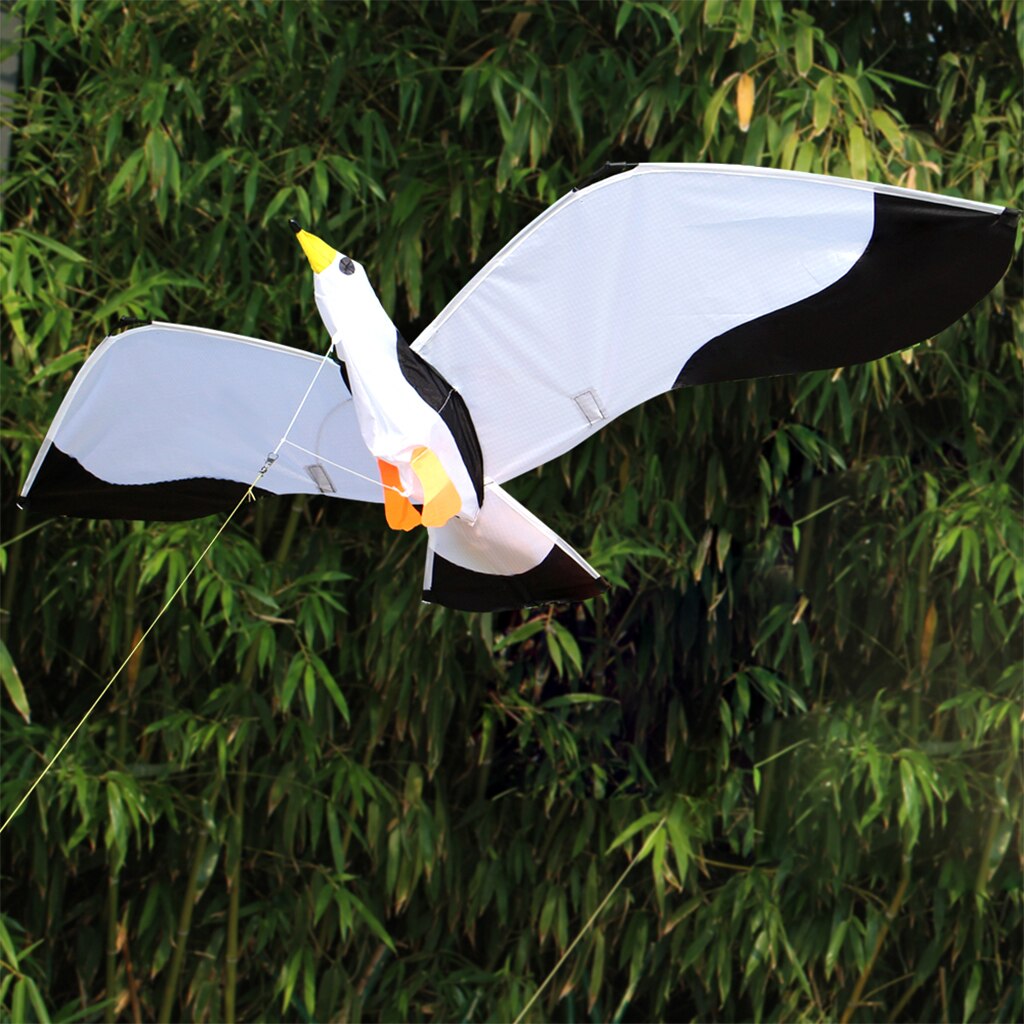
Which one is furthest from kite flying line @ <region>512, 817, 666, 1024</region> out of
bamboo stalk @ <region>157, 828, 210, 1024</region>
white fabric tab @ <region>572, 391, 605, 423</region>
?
white fabric tab @ <region>572, 391, 605, 423</region>

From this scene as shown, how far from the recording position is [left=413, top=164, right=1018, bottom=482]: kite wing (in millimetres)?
1269

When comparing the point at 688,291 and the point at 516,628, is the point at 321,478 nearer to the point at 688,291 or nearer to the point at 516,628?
the point at 688,291

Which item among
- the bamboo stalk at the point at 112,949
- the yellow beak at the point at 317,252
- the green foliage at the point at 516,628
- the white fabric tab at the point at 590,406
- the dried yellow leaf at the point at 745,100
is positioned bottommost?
the bamboo stalk at the point at 112,949

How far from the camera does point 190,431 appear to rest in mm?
1484

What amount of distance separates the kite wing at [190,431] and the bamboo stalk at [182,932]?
804 mm

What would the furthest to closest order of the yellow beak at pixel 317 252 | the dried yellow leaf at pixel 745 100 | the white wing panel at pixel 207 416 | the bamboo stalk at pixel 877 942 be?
1. the bamboo stalk at pixel 877 942
2. the dried yellow leaf at pixel 745 100
3. the white wing panel at pixel 207 416
4. the yellow beak at pixel 317 252

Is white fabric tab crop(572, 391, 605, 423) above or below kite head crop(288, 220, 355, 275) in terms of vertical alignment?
below

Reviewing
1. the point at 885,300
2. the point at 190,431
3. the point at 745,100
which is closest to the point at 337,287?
the point at 190,431

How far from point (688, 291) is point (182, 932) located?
1.38 metres

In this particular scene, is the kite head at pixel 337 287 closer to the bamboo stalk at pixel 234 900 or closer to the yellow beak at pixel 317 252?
the yellow beak at pixel 317 252

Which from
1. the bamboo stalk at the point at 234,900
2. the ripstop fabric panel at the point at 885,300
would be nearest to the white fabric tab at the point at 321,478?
the ripstop fabric panel at the point at 885,300

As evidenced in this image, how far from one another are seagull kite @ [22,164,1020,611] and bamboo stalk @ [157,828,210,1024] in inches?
37.6

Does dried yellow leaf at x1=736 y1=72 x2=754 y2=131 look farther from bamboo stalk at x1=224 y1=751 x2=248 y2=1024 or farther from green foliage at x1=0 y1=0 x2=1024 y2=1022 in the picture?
bamboo stalk at x1=224 y1=751 x2=248 y2=1024

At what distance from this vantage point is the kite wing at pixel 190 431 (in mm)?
1424
